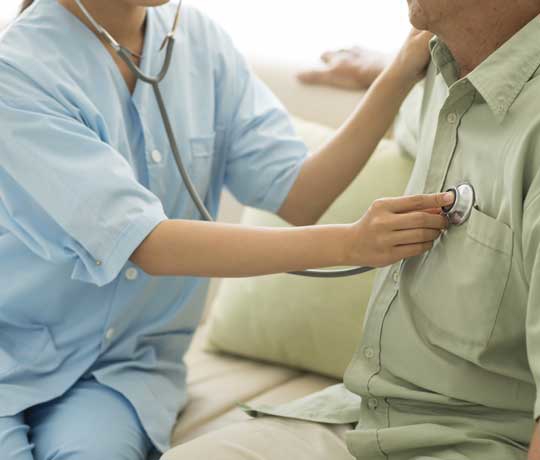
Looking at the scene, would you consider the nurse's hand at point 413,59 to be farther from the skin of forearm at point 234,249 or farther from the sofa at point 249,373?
the sofa at point 249,373

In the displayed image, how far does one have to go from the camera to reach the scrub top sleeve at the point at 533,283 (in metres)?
0.95

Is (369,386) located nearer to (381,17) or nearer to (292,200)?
(292,200)

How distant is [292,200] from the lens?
60.8 inches

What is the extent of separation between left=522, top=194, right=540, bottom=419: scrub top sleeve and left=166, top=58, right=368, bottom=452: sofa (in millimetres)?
708

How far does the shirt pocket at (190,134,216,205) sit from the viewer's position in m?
1.51

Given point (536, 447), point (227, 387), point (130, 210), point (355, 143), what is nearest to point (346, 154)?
point (355, 143)

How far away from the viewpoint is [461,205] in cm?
109

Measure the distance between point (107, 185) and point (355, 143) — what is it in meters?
0.44

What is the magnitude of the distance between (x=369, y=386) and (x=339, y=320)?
48 cm

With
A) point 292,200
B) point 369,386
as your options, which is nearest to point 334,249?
point 369,386

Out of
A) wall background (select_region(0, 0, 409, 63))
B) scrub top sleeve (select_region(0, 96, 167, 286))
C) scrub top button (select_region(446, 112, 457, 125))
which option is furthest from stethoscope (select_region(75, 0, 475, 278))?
wall background (select_region(0, 0, 409, 63))

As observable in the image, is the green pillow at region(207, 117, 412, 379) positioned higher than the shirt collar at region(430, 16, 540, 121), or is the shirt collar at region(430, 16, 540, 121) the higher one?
the shirt collar at region(430, 16, 540, 121)

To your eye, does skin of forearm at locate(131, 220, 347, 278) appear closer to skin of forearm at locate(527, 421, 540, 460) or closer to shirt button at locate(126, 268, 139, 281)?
shirt button at locate(126, 268, 139, 281)

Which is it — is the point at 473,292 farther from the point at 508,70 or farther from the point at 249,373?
the point at 249,373
